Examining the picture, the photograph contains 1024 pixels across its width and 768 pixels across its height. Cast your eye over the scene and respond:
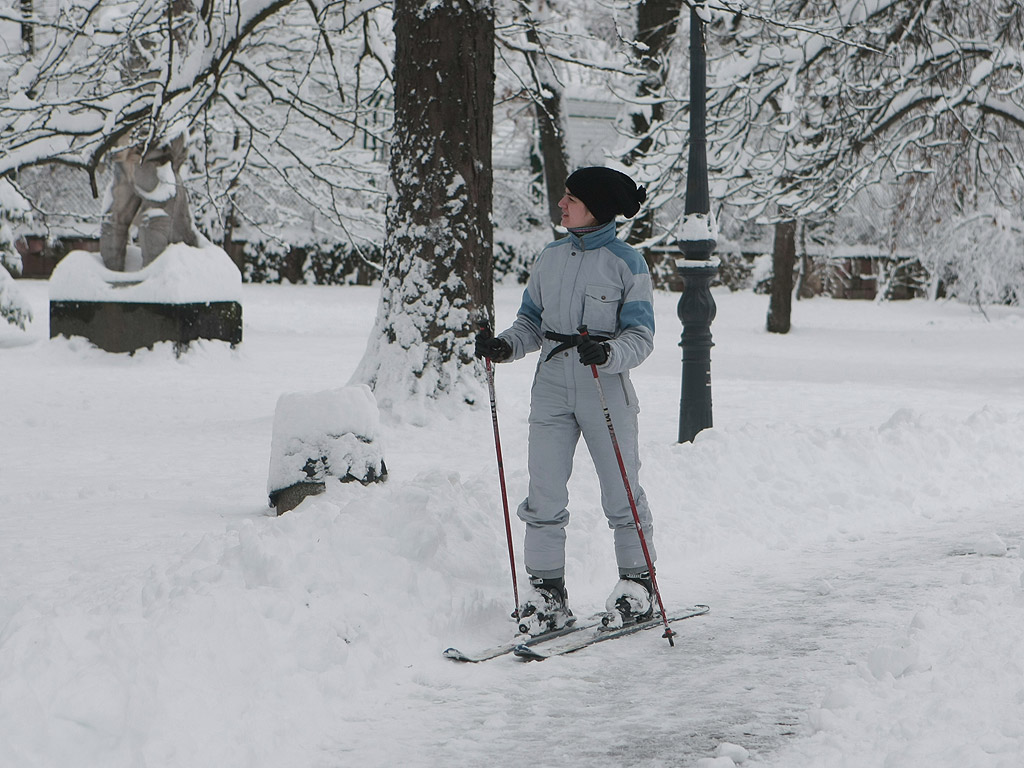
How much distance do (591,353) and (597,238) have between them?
62 centimetres

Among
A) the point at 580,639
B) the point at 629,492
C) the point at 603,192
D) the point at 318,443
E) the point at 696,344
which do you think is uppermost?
the point at 603,192

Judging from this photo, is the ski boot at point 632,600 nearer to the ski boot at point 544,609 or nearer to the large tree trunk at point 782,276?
the ski boot at point 544,609

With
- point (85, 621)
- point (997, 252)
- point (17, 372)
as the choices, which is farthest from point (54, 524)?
point (997, 252)

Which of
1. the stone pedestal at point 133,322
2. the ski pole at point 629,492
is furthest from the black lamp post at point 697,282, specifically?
the stone pedestal at point 133,322

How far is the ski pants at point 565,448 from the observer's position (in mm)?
4898

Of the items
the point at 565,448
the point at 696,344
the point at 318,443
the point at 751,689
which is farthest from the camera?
the point at 696,344

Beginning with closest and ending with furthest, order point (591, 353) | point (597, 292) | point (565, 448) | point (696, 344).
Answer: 1. point (591, 353)
2. point (597, 292)
3. point (565, 448)
4. point (696, 344)

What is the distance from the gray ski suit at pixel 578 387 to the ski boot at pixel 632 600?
46 mm

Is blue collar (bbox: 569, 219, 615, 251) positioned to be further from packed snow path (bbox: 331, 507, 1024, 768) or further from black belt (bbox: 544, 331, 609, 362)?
packed snow path (bbox: 331, 507, 1024, 768)

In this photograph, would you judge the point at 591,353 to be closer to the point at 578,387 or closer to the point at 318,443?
the point at 578,387

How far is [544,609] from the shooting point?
16.0ft

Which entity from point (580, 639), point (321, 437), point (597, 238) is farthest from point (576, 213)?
point (321, 437)

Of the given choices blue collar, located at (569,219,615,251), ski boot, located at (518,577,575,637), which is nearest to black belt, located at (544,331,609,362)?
blue collar, located at (569,219,615,251)

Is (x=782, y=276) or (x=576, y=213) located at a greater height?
(x=576, y=213)
